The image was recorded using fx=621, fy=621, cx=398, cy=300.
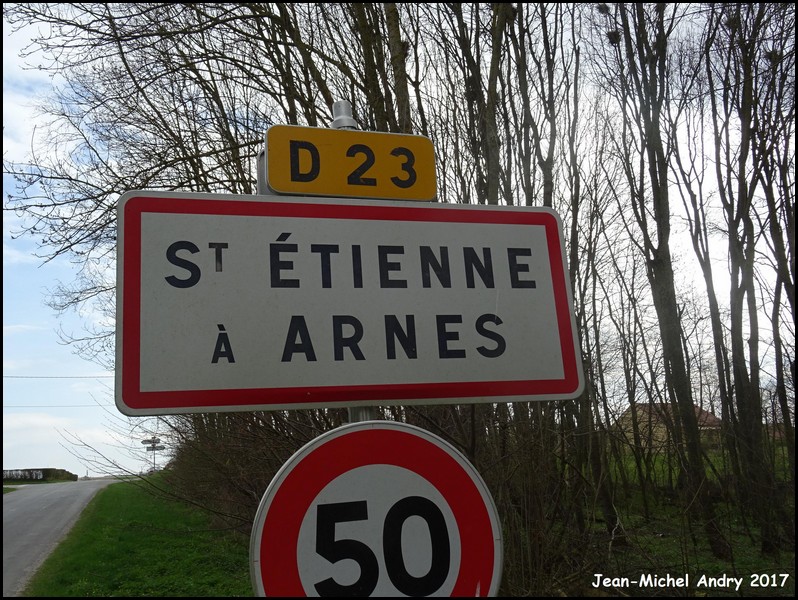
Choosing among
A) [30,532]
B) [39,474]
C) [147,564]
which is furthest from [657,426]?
[39,474]

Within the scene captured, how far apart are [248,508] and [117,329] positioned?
15.5 feet

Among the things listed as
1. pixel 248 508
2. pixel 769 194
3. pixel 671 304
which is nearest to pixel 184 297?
pixel 248 508

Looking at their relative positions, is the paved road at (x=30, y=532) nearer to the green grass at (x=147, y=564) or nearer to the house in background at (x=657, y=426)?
the green grass at (x=147, y=564)

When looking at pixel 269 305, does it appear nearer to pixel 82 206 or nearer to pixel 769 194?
pixel 82 206

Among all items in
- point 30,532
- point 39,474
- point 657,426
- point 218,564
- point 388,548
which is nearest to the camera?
point 388,548

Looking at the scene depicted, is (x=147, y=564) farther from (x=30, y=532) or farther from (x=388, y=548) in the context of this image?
(x=388, y=548)

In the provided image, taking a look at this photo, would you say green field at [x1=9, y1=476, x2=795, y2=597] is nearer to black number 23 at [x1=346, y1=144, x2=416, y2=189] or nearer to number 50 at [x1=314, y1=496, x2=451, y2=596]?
number 50 at [x1=314, y1=496, x2=451, y2=596]

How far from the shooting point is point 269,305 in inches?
54.7

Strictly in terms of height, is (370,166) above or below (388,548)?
above

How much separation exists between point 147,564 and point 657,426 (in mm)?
7736

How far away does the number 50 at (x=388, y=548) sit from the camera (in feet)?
3.94

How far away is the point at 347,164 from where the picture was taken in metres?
1.68

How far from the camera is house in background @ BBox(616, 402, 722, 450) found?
5186 millimetres

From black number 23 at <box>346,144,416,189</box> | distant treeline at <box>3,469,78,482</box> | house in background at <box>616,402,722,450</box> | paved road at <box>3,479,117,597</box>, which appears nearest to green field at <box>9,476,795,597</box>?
paved road at <box>3,479,117,597</box>
